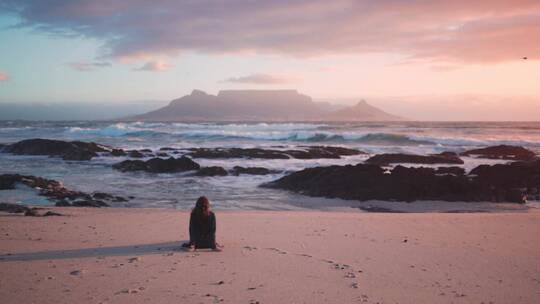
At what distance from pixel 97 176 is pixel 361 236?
14.3 metres

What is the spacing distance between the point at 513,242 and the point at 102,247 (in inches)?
228

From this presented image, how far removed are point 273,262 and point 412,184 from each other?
30.3 feet

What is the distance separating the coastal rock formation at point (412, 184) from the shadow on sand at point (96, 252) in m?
8.25

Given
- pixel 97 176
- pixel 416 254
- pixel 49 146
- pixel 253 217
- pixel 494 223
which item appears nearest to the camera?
pixel 416 254

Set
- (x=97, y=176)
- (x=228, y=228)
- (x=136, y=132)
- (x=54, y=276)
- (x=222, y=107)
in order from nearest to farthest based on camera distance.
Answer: (x=54, y=276) < (x=228, y=228) < (x=97, y=176) < (x=136, y=132) < (x=222, y=107)

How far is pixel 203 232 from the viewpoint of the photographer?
6.00m

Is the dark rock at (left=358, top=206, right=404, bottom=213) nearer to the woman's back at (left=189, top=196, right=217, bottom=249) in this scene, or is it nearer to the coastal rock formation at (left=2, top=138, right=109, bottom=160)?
the woman's back at (left=189, top=196, right=217, bottom=249)

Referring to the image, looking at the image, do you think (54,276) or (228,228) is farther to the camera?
(228,228)

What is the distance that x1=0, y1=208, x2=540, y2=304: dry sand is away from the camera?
4.31m

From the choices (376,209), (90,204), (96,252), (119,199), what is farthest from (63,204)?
(376,209)

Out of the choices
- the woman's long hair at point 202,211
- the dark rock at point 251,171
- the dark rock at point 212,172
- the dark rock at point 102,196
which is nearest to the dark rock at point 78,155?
the dark rock at point 212,172

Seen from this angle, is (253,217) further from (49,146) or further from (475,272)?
(49,146)

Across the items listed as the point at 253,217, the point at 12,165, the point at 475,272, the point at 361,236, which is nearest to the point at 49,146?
the point at 12,165

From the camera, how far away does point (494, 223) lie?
830 cm
